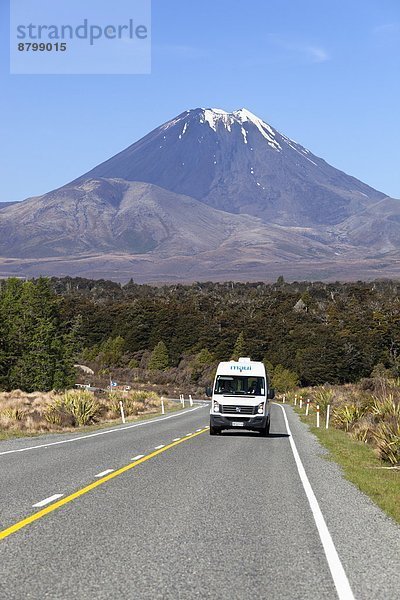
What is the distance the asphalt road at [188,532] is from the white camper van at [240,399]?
27.7 ft

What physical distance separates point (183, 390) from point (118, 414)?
5758cm

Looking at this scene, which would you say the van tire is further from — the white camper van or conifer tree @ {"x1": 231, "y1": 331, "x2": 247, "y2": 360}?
conifer tree @ {"x1": 231, "y1": 331, "x2": 247, "y2": 360}

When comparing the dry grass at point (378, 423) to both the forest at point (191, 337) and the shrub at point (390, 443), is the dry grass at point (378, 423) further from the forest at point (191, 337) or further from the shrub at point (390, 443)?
the forest at point (191, 337)

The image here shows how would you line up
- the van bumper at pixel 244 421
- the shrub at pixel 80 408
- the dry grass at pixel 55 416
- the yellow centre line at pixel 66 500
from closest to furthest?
the yellow centre line at pixel 66 500, the van bumper at pixel 244 421, the dry grass at pixel 55 416, the shrub at pixel 80 408

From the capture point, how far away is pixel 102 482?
13.7m

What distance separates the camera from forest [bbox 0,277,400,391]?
265ft

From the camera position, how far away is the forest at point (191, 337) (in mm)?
80812

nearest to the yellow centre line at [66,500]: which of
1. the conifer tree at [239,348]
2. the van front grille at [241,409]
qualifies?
the van front grille at [241,409]

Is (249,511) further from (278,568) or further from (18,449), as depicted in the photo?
(18,449)

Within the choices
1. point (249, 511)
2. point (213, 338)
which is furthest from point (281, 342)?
point (249, 511)

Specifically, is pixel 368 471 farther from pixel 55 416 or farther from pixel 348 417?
pixel 348 417

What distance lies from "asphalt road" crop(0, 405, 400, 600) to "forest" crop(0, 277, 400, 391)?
63280 mm

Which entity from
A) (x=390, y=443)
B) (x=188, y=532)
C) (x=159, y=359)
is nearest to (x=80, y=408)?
(x=390, y=443)

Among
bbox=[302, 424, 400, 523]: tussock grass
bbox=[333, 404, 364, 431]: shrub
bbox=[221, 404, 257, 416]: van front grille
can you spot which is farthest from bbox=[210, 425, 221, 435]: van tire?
bbox=[333, 404, 364, 431]: shrub
